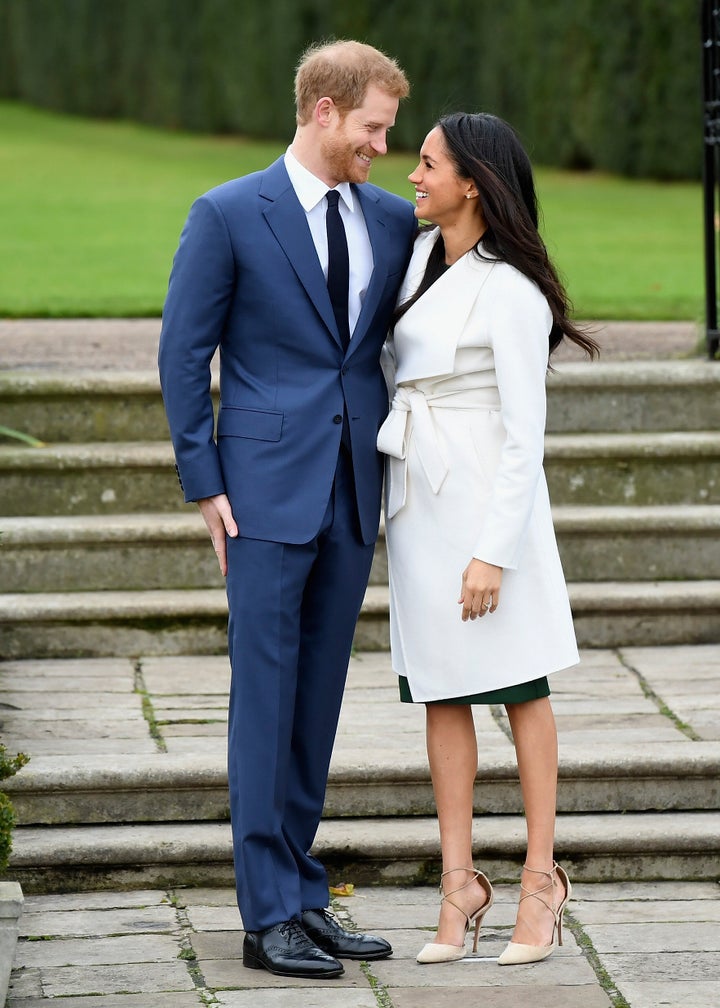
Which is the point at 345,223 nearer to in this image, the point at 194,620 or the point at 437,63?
the point at 194,620

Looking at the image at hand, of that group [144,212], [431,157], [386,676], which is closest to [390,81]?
[431,157]

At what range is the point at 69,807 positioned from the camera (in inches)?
156

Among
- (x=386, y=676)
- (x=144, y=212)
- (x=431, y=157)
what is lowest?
(x=386, y=676)

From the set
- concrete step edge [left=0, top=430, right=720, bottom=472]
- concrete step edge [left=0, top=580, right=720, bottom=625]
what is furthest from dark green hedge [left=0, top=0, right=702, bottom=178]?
concrete step edge [left=0, top=580, right=720, bottom=625]

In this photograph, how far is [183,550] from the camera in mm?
5387

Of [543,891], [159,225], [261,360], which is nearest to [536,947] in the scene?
[543,891]

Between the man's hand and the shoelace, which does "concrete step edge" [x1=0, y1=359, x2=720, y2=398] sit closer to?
the man's hand

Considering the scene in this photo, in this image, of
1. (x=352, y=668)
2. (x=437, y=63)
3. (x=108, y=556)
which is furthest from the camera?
(x=437, y=63)

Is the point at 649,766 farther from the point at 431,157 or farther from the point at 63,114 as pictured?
the point at 63,114

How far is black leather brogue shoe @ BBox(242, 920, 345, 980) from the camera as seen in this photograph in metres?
3.23

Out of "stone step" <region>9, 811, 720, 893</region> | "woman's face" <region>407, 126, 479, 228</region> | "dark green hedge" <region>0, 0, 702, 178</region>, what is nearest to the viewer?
"woman's face" <region>407, 126, 479, 228</region>

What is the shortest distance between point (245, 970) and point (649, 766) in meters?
1.25

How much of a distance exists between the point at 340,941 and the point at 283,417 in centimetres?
108

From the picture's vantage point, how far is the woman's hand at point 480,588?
322 cm
